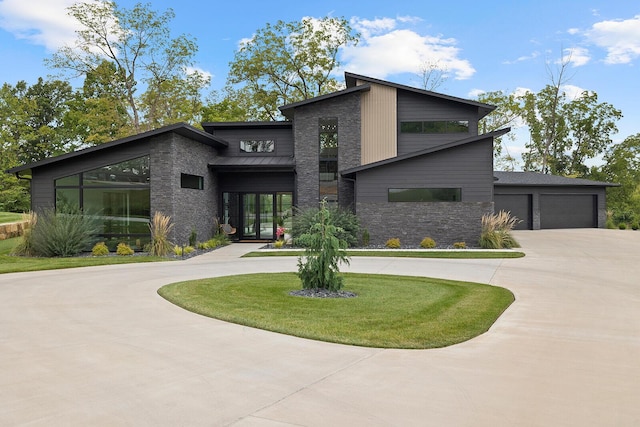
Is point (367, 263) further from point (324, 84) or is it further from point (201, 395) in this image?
point (324, 84)

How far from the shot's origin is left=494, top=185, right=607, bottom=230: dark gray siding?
2767cm

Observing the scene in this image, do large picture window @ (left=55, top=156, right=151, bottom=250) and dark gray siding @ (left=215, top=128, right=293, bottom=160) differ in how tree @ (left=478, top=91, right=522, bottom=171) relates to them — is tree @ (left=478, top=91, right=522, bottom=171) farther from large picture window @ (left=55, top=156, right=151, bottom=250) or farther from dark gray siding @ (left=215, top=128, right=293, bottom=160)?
large picture window @ (left=55, top=156, right=151, bottom=250)

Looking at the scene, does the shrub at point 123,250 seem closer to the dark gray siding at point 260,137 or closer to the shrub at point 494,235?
the dark gray siding at point 260,137

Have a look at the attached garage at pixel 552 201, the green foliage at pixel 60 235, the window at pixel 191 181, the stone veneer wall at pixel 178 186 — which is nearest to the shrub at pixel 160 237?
the stone veneer wall at pixel 178 186

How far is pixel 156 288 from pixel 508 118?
119 ft

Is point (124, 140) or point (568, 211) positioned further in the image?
point (568, 211)

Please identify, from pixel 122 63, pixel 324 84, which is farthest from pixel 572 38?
pixel 122 63

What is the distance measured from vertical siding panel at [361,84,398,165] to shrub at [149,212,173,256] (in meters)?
8.98

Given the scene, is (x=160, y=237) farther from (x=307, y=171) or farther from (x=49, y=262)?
(x=307, y=171)

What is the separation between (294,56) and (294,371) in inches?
1288

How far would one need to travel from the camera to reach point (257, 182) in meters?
21.4

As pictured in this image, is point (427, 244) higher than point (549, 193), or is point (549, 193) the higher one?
point (549, 193)

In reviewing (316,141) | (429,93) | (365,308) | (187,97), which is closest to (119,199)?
(316,141)

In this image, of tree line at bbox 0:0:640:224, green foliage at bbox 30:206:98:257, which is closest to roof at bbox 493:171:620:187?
tree line at bbox 0:0:640:224
